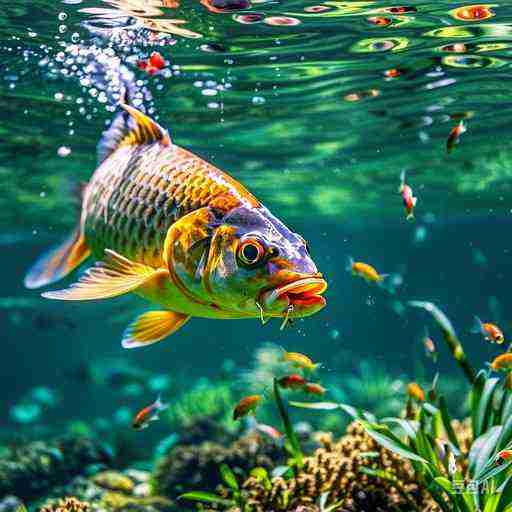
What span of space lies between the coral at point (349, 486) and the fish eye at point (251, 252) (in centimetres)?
329

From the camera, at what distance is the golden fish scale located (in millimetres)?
3797

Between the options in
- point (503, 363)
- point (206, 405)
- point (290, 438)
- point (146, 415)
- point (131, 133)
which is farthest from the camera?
point (206, 405)

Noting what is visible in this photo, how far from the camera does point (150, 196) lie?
4027mm

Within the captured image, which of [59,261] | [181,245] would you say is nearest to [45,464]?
[59,261]

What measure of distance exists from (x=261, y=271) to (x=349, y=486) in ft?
11.9

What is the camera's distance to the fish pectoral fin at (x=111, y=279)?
3519 mm

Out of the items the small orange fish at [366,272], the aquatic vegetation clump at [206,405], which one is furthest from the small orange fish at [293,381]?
the aquatic vegetation clump at [206,405]

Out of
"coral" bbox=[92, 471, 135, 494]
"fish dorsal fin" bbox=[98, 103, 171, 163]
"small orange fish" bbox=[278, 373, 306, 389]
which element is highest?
"fish dorsal fin" bbox=[98, 103, 171, 163]

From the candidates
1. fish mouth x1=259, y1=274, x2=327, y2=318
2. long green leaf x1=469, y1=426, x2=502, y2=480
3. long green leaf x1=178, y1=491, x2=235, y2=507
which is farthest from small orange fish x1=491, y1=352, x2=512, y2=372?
fish mouth x1=259, y1=274, x2=327, y2=318

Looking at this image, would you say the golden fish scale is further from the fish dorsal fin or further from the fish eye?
the fish eye

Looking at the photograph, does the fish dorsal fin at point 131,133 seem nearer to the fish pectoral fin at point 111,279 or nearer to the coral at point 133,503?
the fish pectoral fin at point 111,279

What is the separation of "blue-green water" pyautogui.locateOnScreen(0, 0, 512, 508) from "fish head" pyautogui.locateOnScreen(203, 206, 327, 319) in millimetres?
2528

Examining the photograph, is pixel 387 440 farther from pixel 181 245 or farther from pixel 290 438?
pixel 181 245

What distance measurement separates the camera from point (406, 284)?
54.8 meters
